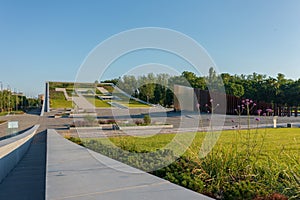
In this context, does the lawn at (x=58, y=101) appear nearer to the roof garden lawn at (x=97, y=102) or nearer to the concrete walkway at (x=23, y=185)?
the roof garden lawn at (x=97, y=102)

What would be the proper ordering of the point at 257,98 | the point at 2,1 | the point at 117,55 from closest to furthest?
the point at 117,55 < the point at 2,1 < the point at 257,98

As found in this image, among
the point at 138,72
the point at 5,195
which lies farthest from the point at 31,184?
the point at 138,72

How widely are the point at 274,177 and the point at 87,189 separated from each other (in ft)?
6.53

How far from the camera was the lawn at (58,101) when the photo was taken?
137 feet

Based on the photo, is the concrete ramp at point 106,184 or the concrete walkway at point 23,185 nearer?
the concrete ramp at point 106,184

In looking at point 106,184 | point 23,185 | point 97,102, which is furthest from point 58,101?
point 106,184

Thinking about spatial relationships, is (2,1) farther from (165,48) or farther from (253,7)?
(253,7)

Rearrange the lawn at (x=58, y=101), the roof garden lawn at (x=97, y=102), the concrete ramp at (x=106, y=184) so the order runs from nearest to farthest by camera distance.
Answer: the concrete ramp at (x=106, y=184), the roof garden lawn at (x=97, y=102), the lawn at (x=58, y=101)

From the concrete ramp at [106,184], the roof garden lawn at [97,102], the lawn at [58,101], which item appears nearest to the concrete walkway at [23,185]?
the concrete ramp at [106,184]

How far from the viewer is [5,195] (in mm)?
3750

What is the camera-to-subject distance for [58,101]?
45469 millimetres

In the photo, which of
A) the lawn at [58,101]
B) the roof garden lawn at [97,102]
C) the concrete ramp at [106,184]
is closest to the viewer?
the concrete ramp at [106,184]

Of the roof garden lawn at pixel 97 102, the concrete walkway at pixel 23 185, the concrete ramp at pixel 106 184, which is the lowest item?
the concrete walkway at pixel 23 185

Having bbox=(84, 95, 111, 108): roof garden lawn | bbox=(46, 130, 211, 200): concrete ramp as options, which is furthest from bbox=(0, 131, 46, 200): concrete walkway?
bbox=(84, 95, 111, 108): roof garden lawn
